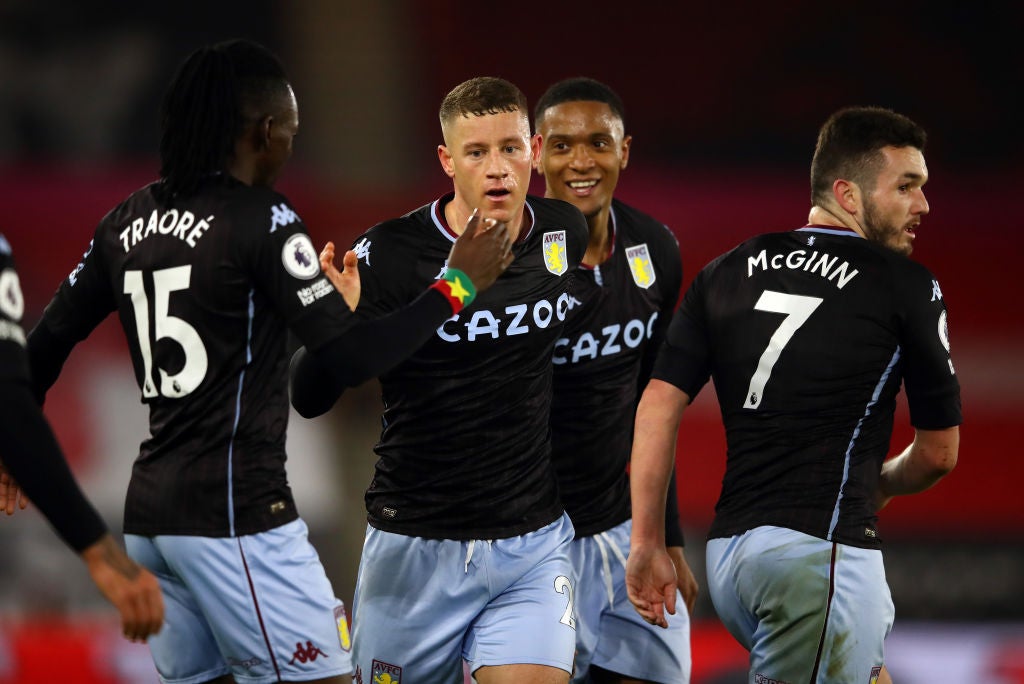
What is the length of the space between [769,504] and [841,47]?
10.5 m

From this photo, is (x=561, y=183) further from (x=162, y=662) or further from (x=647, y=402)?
(x=162, y=662)

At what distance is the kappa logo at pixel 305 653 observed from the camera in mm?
3758

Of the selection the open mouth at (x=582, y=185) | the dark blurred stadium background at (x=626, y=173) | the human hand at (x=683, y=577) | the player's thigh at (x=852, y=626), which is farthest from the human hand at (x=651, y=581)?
the dark blurred stadium background at (x=626, y=173)

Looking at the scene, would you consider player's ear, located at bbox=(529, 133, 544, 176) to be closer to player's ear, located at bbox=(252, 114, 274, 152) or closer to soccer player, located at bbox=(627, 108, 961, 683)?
soccer player, located at bbox=(627, 108, 961, 683)

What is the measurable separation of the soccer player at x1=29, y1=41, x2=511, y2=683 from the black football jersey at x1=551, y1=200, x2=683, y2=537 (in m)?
0.96

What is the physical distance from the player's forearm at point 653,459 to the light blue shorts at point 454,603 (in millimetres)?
275

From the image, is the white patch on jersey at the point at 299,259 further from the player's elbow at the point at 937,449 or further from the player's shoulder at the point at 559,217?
the player's elbow at the point at 937,449

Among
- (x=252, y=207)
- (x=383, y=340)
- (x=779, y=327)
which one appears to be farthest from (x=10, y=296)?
(x=779, y=327)

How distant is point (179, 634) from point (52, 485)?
3.40 ft

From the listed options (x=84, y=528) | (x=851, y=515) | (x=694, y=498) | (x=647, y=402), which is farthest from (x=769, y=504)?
(x=694, y=498)

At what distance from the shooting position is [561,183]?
4906 mm

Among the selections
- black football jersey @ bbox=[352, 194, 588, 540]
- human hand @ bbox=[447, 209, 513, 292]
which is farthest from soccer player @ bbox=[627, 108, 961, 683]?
human hand @ bbox=[447, 209, 513, 292]

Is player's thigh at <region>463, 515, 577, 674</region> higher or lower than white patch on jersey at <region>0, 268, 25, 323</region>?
lower

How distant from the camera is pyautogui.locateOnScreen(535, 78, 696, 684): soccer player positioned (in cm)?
466
